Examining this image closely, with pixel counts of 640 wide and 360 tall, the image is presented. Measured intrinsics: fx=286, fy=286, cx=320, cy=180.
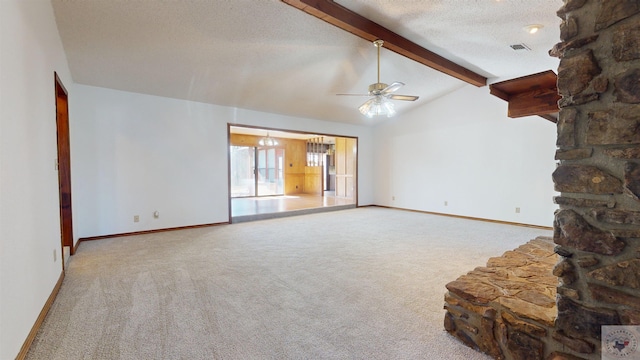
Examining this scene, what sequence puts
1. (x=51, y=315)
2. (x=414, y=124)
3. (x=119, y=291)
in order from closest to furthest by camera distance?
(x=51, y=315) < (x=119, y=291) < (x=414, y=124)

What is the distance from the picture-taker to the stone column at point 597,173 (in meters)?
1.27

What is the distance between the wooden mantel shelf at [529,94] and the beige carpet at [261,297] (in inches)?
72.3

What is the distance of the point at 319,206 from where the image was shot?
7.95 metres

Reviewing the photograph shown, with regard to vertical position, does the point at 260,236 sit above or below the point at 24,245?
below

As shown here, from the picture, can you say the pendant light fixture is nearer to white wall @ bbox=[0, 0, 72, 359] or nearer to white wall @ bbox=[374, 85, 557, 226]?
white wall @ bbox=[374, 85, 557, 226]

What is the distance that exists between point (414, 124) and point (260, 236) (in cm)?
501

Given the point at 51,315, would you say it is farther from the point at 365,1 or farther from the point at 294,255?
the point at 365,1

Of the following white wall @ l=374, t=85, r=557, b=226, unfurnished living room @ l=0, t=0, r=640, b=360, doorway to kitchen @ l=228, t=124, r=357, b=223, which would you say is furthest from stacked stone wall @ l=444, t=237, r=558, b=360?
doorway to kitchen @ l=228, t=124, r=357, b=223

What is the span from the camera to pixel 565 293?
4.84 feet

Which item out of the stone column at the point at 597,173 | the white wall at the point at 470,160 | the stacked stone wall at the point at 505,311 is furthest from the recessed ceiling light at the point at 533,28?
the stacked stone wall at the point at 505,311

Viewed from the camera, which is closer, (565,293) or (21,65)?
(565,293)

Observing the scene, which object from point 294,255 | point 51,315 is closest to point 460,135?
point 294,255

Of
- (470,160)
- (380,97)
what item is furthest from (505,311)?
(470,160)

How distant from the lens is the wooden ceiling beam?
3161mm
